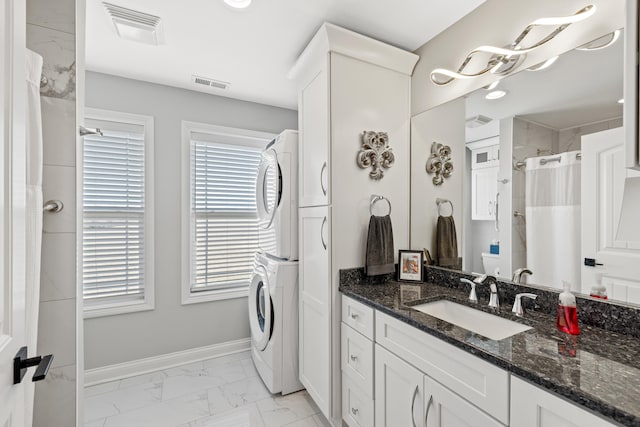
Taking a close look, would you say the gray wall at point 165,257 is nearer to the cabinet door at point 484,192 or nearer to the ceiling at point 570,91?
the cabinet door at point 484,192

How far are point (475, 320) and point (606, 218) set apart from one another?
655 mm

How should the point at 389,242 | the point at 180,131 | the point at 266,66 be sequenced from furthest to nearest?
the point at 180,131
the point at 266,66
the point at 389,242

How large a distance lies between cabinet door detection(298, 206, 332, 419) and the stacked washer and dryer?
0.08 meters

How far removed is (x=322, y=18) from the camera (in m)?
1.60

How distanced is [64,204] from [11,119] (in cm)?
69

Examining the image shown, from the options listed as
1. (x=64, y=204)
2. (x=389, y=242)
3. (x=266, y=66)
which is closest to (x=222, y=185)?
(x=266, y=66)

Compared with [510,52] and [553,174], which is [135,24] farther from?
[553,174]

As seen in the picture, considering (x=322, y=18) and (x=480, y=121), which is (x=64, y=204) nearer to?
(x=322, y=18)

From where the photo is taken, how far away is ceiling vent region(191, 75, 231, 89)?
2.34 m

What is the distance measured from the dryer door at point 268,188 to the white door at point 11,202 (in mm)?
1522

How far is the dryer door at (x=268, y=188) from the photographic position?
7.19ft

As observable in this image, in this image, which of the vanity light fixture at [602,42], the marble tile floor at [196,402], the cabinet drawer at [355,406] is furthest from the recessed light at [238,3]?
the marble tile floor at [196,402]

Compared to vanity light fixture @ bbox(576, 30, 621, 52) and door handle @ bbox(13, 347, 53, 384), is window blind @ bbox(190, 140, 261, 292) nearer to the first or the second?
door handle @ bbox(13, 347, 53, 384)

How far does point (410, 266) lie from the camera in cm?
181
